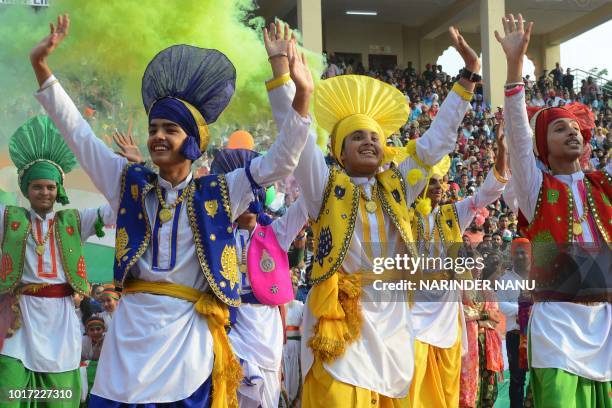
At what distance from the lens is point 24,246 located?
5.88 meters

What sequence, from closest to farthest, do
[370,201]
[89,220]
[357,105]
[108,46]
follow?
1. [370,201]
2. [357,105]
3. [89,220]
4. [108,46]

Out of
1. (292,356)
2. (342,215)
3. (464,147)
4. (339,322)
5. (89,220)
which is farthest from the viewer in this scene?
(464,147)

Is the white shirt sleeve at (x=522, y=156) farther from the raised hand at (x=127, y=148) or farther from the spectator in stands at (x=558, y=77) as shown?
the spectator in stands at (x=558, y=77)

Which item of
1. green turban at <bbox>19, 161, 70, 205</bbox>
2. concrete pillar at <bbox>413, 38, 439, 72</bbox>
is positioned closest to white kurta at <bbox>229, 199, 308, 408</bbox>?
green turban at <bbox>19, 161, 70, 205</bbox>

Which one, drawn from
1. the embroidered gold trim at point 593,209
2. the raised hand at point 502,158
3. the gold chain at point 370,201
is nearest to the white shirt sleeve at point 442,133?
the gold chain at point 370,201

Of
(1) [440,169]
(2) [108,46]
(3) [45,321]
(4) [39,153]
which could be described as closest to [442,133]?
(1) [440,169]

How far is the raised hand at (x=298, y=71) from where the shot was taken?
12.2ft

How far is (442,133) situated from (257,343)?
2.53m

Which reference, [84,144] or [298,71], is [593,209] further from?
[84,144]

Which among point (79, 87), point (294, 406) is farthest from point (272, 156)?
point (79, 87)

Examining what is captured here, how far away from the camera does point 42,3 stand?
13.7 metres

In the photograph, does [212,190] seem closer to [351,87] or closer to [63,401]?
[351,87]

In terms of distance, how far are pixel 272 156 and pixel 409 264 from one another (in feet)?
4.45

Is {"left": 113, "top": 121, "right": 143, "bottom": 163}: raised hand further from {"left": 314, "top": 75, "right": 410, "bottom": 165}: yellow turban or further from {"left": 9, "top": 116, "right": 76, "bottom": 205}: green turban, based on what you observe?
{"left": 9, "top": 116, "right": 76, "bottom": 205}: green turban
